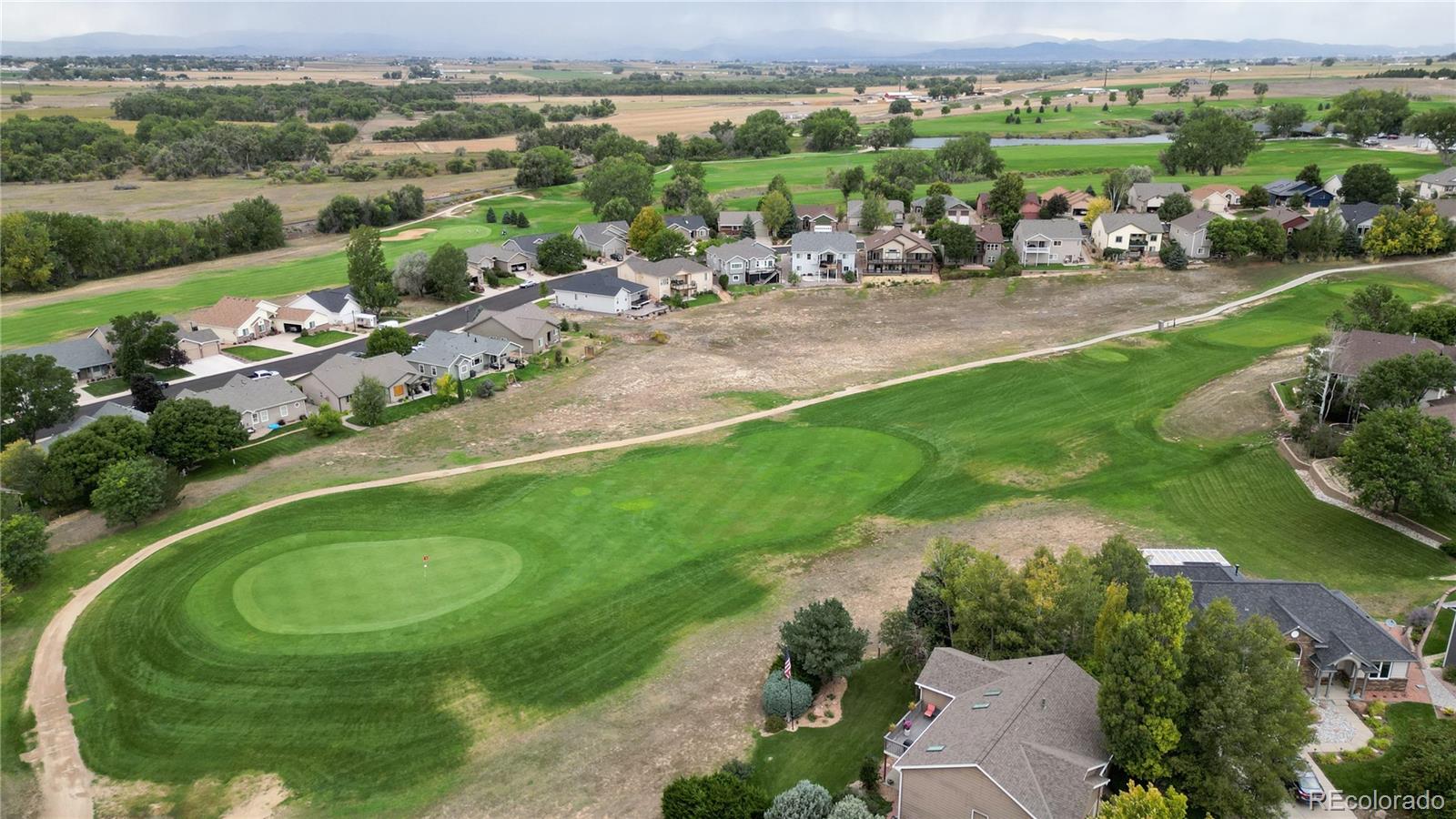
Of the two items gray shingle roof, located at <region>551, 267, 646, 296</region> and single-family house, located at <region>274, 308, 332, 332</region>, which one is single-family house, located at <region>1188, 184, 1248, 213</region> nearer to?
gray shingle roof, located at <region>551, 267, 646, 296</region>

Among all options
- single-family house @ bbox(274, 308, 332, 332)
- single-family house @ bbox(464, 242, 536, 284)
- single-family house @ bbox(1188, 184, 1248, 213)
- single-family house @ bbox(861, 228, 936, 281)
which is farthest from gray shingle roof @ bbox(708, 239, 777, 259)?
single-family house @ bbox(1188, 184, 1248, 213)

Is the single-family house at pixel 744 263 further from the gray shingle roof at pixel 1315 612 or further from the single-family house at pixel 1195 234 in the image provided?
the gray shingle roof at pixel 1315 612

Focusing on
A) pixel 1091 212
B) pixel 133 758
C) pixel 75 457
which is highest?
pixel 1091 212

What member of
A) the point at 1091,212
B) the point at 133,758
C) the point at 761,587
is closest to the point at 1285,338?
the point at 1091,212

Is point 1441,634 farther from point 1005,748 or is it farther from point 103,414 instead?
point 103,414

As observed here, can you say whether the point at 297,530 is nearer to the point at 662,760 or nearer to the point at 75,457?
the point at 75,457

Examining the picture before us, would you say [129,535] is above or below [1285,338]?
below
